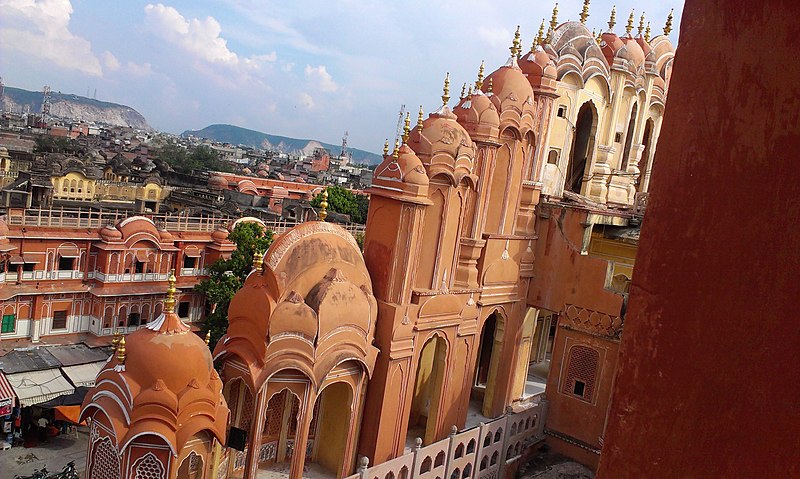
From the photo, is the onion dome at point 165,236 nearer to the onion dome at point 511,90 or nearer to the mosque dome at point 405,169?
the mosque dome at point 405,169

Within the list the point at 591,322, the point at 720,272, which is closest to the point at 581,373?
the point at 591,322

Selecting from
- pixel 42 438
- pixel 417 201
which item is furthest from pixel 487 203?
pixel 42 438

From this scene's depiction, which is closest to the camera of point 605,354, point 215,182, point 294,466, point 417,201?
point 294,466

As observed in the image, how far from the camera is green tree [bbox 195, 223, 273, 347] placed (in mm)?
20984

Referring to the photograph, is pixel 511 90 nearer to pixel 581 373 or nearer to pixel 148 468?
pixel 581 373

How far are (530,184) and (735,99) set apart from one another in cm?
1465

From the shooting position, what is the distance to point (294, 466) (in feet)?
37.5

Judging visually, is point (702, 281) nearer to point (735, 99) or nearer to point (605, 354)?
point (735, 99)

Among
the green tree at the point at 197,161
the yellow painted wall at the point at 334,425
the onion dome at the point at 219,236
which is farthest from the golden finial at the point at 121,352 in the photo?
the green tree at the point at 197,161

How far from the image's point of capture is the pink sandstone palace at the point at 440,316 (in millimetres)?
9844

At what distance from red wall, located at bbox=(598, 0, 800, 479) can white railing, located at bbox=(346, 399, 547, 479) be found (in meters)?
9.95

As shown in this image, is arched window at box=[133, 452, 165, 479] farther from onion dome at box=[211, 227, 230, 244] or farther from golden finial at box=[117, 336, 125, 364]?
onion dome at box=[211, 227, 230, 244]

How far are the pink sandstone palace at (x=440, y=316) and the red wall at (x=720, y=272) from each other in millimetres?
8918

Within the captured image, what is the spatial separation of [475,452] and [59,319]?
682 inches
